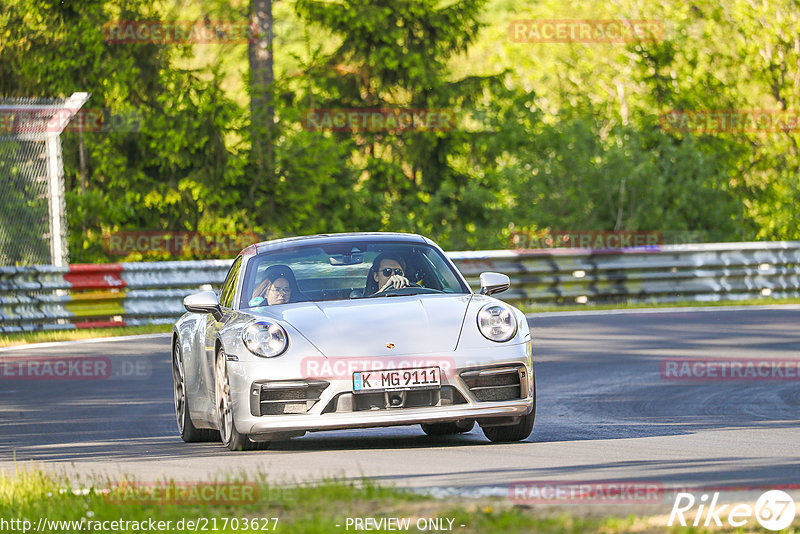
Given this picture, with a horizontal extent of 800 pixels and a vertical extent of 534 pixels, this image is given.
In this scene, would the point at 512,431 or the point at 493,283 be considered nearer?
the point at 512,431

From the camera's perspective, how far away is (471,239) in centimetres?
3275

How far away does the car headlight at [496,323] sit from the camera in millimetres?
8484

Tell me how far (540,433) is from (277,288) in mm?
1931

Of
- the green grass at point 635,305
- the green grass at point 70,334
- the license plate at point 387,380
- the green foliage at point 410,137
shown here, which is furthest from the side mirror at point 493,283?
the green foliage at point 410,137

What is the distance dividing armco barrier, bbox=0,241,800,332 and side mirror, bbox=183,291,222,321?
399 inches

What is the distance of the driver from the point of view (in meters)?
9.23

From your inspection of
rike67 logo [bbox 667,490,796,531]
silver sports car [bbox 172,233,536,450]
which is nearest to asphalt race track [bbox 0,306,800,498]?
silver sports car [bbox 172,233,536,450]

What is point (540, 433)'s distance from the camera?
30.6 feet

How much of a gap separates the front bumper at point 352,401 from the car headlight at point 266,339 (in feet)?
0.23

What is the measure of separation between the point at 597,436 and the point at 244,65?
3400 centimetres

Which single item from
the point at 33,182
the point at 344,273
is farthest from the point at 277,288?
the point at 33,182

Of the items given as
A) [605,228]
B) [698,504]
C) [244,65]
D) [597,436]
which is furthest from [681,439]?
[244,65]

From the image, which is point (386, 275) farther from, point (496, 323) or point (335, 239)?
point (496, 323)

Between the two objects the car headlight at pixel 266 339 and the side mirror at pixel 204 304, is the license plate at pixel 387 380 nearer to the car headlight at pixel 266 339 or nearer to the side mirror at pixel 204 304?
the car headlight at pixel 266 339
